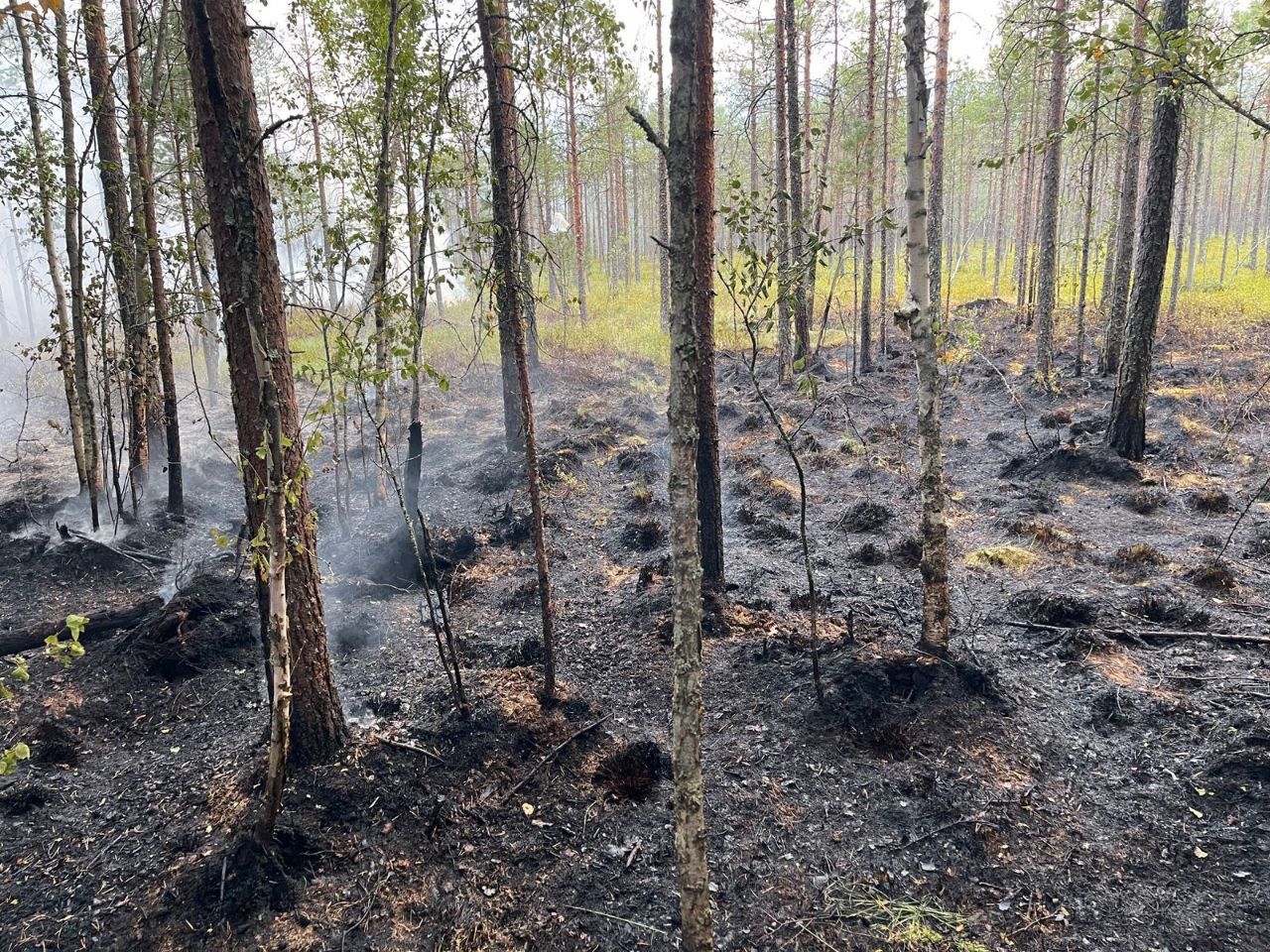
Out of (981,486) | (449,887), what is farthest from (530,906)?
(981,486)

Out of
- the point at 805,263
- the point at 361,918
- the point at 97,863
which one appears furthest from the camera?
the point at 805,263

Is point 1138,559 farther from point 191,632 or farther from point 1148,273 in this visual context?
point 191,632

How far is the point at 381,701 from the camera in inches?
202

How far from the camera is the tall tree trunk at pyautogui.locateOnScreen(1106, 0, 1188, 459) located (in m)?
8.19

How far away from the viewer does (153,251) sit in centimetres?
777

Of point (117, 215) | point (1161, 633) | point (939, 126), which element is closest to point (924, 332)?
point (1161, 633)

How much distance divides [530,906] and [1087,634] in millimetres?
4730

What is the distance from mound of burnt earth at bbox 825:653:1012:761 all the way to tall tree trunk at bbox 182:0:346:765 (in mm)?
3443

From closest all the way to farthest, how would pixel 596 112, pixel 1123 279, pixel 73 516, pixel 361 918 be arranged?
1. pixel 361 918
2. pixel 73 516
3. pixel 1123 279
4. pixel 596 112

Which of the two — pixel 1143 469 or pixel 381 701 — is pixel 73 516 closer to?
pixel 381 701

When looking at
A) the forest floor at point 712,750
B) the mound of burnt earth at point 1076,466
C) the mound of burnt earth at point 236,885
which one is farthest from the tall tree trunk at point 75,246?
the mound of burnt earth at point 1076,466

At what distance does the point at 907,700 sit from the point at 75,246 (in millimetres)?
9902

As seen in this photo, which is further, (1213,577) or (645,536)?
(645,536)

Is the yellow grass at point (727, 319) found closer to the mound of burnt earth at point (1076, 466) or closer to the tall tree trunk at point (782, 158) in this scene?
the tall tree trunk at point (782, 158)
